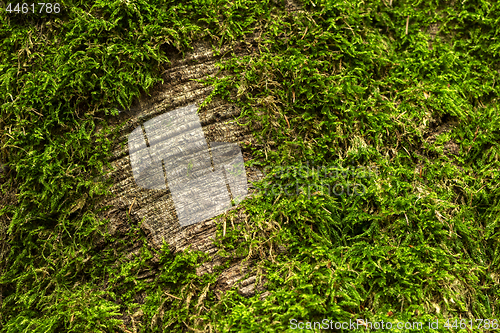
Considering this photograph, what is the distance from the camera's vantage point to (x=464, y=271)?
1.82 meters

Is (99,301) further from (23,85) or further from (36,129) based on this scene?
(23,85)

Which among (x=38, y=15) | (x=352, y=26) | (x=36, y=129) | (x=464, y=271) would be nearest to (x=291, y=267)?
(x=464, y=271)

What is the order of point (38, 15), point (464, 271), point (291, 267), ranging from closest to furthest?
point (291, 267)
point (464, 271)
point (38, 15)

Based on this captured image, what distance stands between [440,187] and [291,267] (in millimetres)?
1172

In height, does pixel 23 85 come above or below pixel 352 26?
above

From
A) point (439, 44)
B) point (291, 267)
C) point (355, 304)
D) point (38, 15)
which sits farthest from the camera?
point (439, 44)

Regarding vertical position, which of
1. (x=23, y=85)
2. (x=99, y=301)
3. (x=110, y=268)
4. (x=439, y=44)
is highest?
(x=23, y=85)

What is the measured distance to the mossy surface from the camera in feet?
5.63

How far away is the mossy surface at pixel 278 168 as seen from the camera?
1717mm

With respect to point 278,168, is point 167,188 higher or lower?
higher

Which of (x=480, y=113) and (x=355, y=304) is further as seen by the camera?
(x=480, y=113)

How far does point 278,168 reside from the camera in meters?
1.87

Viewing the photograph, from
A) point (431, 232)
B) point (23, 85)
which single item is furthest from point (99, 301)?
point (431, 232)

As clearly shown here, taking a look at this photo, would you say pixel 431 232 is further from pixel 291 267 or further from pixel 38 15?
pixel 38 15
